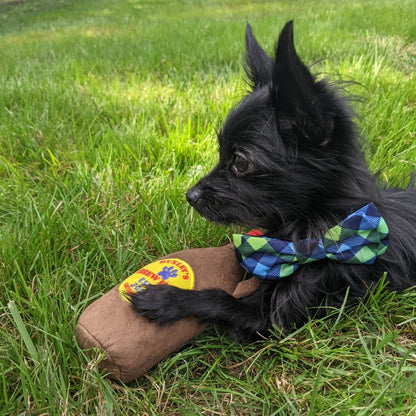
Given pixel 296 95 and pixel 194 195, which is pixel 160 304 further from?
pixel 296 95

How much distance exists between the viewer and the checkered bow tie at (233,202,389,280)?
1.51 metres

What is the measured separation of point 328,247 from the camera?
1.56 meters

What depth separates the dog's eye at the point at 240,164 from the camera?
164 cm

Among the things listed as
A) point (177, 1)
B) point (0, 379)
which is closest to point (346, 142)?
point (0, 379)

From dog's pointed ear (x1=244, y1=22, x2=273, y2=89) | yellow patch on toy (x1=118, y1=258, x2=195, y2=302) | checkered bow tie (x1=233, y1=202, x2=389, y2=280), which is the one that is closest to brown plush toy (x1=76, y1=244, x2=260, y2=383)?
yellow patch on toy (x1=118, y1=258, x2=195, y2=302)

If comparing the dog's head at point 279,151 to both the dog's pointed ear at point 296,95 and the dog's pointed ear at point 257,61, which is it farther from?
the dog's pointed ear at point 257,61

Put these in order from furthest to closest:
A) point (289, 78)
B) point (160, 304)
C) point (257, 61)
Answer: point (257, 61) → point (160, 304) → point (289, 78)

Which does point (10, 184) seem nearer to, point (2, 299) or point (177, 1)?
point (2, 299)

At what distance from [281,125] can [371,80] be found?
241 centimetres

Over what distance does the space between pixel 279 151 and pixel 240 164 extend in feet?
0.60

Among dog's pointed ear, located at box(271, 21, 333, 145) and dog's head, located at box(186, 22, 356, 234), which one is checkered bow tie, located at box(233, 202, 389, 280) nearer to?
dog's head, located at box(186, 22, 356, 234)

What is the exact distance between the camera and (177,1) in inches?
559

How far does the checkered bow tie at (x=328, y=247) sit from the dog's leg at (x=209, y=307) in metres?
0.14

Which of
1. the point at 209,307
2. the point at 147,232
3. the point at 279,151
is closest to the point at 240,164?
the point at 279,151
